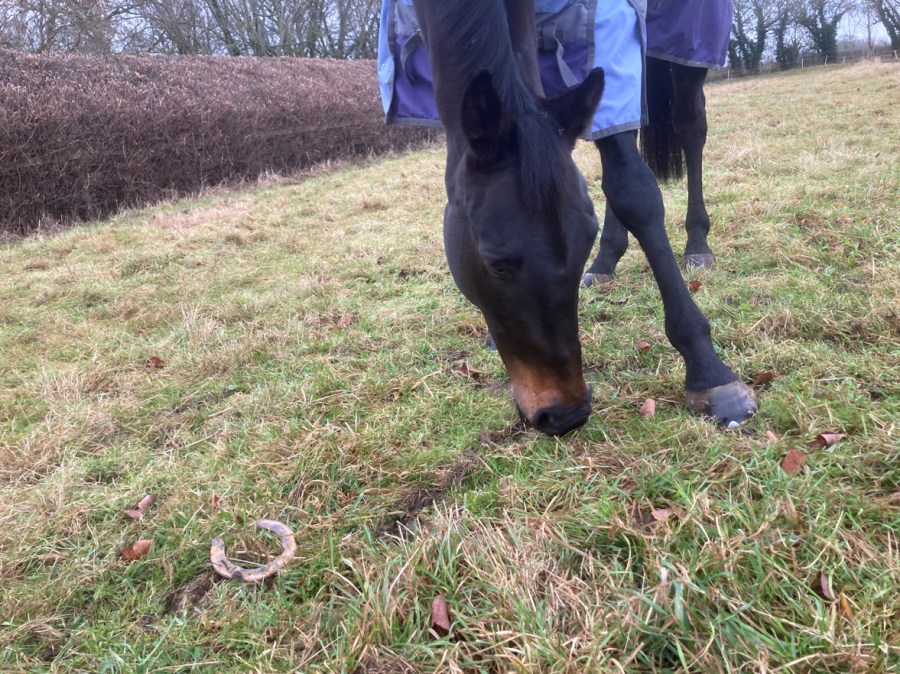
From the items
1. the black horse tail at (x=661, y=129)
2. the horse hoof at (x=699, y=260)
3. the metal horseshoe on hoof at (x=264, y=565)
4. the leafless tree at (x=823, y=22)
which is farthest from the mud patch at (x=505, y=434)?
the leafless tree at (x=823, y=22)

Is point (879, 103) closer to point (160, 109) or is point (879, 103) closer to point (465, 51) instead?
point (465, 51)

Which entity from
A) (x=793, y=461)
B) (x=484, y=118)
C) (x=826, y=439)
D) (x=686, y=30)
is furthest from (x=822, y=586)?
(x=686, y=30)

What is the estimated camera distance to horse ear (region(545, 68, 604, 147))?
1.87m

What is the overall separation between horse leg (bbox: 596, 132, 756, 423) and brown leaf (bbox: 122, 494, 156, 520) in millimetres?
1961

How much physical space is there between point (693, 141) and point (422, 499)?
3280mm

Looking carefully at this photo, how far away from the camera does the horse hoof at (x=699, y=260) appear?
3652mm

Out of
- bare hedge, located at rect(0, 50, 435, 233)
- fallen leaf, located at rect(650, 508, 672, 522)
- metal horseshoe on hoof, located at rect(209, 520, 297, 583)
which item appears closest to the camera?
fallen leaf, located at rect(650, 508, 672, 522)

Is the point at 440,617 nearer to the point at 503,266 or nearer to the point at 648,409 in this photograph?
the point at 503,266

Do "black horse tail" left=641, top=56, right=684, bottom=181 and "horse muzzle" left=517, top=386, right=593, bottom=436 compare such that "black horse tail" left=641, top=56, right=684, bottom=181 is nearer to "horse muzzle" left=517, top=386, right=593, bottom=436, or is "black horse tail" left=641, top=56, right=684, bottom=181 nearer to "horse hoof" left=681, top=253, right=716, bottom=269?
"horse hoof" left=681, top=253, right=716, bottom=269

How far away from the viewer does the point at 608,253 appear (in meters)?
3.79

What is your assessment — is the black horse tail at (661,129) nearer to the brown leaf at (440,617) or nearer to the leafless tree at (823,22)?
the brown leaf at (440,617)

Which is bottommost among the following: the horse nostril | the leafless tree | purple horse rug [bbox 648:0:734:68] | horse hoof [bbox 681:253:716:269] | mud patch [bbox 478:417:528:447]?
mud patch [bbox 478:417:528:447]

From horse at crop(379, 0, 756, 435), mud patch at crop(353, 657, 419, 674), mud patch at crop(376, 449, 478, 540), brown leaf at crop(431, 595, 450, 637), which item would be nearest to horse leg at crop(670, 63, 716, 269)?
horse at crop(379, 0, 756, 435)

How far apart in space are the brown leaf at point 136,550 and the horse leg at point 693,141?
3325 millimetres
